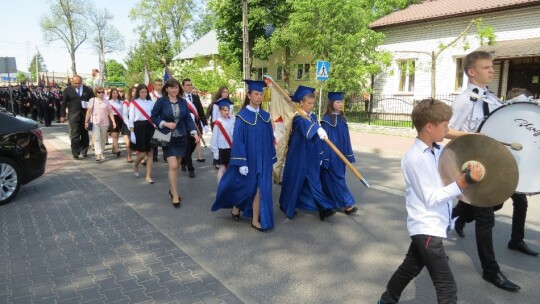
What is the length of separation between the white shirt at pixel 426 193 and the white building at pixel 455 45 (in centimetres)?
1815

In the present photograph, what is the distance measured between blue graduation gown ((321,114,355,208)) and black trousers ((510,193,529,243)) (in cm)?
218

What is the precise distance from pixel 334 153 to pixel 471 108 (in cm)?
234

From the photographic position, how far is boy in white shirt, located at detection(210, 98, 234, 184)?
677 cm

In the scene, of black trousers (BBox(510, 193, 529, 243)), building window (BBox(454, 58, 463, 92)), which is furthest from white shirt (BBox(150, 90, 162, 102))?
building window (BBox(454, 58, 463, 92))

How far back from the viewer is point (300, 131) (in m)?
5.76

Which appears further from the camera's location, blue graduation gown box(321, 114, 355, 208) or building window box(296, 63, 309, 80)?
building window box(296, 63, 309, 80)

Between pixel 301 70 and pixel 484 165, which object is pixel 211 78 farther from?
pixel 484 165

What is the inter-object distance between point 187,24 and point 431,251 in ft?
209

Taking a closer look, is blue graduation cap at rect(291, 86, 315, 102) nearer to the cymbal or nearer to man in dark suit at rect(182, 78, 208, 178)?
the cymbal

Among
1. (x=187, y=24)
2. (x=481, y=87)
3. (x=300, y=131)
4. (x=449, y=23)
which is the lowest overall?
(x=300, y=131)

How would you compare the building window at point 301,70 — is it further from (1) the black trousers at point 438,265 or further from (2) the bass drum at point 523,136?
(1) the black trousers at point 438,265

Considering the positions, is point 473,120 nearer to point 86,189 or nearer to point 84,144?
point 86,189

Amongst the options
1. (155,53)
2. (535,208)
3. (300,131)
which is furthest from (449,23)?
(155,53)

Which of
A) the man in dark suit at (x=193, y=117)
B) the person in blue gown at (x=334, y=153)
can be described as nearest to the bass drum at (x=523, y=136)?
the person in blue gown at (x=334, y=153)
